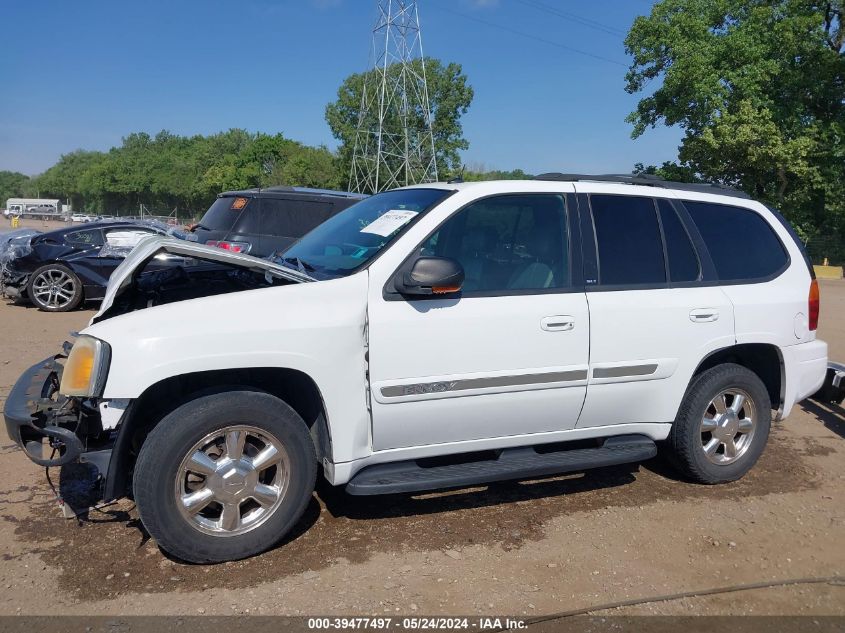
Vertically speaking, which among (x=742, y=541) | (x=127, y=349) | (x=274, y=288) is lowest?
(x=742, y=541)

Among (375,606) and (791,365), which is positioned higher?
(791,365)

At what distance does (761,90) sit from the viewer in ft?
83.7

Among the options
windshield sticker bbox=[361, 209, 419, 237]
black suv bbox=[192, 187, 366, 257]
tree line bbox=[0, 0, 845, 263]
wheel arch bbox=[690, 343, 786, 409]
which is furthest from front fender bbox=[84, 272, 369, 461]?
tree line bbox=[0, 0, 845, 263]

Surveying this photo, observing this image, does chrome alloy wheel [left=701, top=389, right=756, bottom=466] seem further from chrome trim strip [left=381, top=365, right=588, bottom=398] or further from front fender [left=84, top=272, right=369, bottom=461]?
front fender [left=84, top=272, right=369, bottom=461]

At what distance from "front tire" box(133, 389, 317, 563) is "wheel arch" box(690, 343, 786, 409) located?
2680mm

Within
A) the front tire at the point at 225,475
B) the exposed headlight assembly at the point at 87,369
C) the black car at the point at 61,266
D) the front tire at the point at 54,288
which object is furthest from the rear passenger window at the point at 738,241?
the front tire at the point at 54,288

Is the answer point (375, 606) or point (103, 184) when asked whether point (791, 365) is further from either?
point (103, 184)

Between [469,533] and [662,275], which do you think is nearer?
[469,533]

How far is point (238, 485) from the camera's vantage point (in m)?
3.41

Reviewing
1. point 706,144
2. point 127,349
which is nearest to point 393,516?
point 127,349

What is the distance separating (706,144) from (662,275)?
932 inches

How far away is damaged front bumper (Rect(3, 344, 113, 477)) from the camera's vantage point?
322 cm

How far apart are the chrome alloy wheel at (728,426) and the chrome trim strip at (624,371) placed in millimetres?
663

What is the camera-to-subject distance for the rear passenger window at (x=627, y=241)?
4254 millimetres
